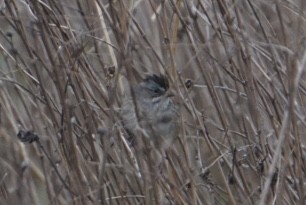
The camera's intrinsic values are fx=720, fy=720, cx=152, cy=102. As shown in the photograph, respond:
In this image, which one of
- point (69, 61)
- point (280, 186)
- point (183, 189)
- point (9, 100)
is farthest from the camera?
point (9, 100)

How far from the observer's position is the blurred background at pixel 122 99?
7.01ft

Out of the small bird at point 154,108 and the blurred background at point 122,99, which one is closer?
the blurred background at point 122,99

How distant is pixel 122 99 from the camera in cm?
287

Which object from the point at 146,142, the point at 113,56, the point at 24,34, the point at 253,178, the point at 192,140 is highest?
the point at 24,34

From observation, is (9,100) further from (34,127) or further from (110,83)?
(110,83)

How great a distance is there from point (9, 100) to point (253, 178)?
95cm

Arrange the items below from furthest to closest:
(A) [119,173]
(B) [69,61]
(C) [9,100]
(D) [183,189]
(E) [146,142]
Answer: (C) [9,100] < (A) [119,173] < (D) [183,189] < (B) [69,61] < (E) [146,142]

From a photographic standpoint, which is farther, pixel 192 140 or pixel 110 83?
pixel 192 140

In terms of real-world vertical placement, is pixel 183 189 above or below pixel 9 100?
below

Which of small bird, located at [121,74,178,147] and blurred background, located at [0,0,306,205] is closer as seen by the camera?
blurred background, located at [0,0,306,205]

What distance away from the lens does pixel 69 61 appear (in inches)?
88.3

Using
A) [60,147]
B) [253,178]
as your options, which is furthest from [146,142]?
[253,178]

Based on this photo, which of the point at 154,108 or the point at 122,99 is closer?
the point at 154,108

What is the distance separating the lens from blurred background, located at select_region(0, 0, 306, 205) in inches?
84.1
